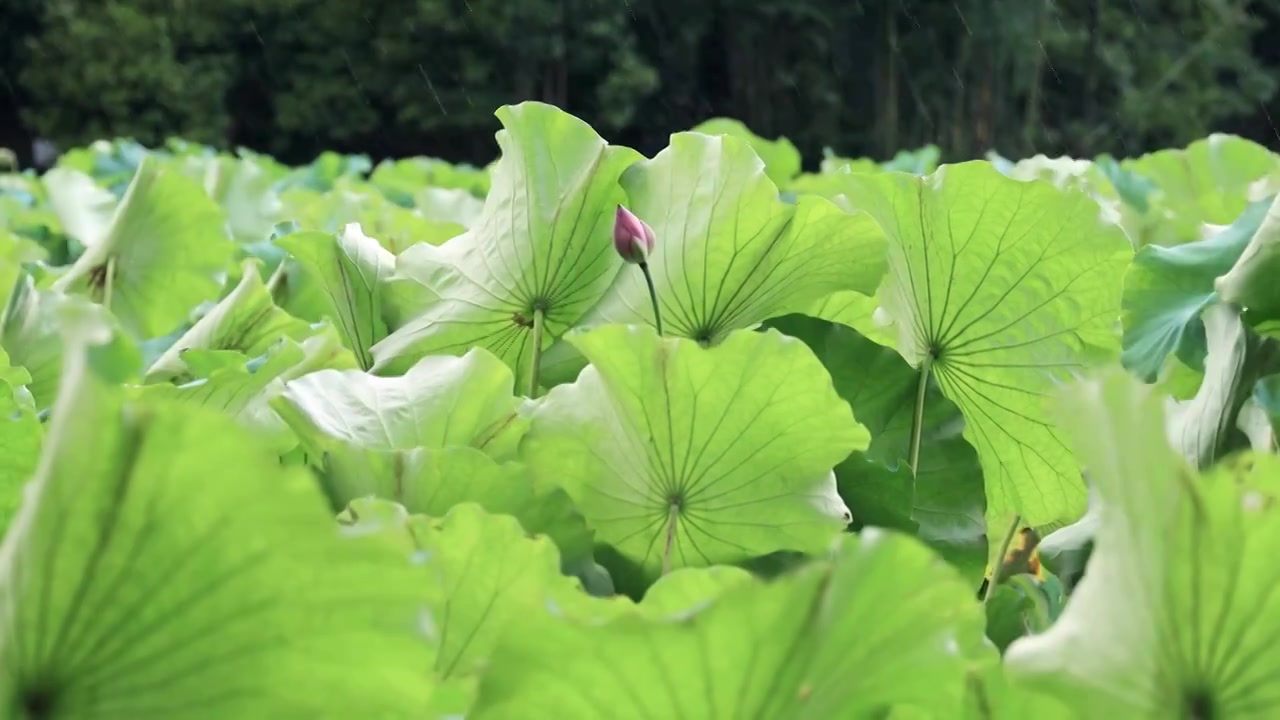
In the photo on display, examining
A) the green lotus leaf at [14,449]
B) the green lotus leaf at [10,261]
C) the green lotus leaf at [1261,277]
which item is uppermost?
the green lotus leaf at [1261,277]

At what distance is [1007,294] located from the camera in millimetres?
362

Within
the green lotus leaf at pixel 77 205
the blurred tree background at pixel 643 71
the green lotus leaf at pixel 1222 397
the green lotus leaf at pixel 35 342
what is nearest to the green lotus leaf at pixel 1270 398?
the green lotus leaf at pixel 1222 397

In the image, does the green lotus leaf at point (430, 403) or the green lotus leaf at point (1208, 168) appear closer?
the green lotus leaf at point (430, 403)

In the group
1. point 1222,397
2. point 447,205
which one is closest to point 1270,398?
point 1222,397

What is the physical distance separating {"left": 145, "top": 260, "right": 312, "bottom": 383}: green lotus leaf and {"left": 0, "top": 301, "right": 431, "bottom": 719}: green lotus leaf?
271 mm

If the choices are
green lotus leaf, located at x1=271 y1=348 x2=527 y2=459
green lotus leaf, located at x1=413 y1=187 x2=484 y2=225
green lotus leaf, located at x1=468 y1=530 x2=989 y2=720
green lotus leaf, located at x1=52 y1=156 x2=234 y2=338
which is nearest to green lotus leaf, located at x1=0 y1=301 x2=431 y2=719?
green lotus leaf, located at x1=468 y1=530 x2=989 y2=720

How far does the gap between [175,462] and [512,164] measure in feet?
0.74

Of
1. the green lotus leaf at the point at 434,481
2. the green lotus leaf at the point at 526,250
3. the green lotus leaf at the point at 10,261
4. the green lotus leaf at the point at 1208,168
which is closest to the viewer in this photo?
the green lotus leaf at the point at 434,481

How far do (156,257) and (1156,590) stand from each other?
0.51 m

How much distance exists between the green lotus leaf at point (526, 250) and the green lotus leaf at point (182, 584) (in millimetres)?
210

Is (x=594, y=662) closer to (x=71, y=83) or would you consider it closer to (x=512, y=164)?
(x=512, y=164)

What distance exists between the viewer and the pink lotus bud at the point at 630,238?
325 mm

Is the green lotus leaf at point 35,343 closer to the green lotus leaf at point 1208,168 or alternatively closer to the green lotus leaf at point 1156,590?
the green lotus leaf at point 1156,590

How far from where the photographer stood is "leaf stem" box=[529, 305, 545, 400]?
1.21ft
